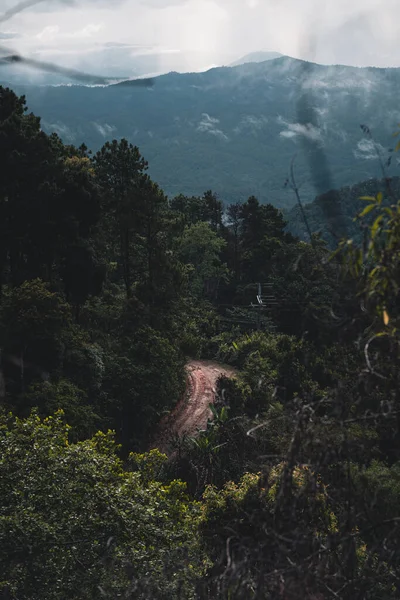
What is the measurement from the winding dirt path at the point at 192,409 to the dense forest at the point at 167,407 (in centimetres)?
55

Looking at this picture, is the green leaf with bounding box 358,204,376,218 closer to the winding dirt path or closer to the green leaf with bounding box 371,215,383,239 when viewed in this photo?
the green leaf with bounding box 371,215,383,239

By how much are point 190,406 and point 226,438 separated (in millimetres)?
6371

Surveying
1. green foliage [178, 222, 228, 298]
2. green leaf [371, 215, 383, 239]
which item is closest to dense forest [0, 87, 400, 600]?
green leaf [371, 215, 383, 239]

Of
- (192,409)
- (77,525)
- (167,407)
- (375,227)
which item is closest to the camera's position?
(375,227)

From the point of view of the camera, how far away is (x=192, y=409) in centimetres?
2750

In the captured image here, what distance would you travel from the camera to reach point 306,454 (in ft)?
13.3

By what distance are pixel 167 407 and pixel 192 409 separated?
217cm

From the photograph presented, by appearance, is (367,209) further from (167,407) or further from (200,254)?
(200,254)

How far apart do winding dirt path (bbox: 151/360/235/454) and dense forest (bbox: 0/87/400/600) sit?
0.55m

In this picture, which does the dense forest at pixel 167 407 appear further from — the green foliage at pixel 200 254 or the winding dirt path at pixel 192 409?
the winding dirt path at pixel 192 409

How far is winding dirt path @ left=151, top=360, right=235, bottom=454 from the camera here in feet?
80.2

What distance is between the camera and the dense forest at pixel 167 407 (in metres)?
3.99

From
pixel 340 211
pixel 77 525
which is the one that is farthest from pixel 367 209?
pixel 340 211

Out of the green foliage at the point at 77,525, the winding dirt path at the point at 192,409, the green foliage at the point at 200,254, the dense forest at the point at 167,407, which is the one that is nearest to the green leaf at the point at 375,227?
the dense forest at the point at 167,407
